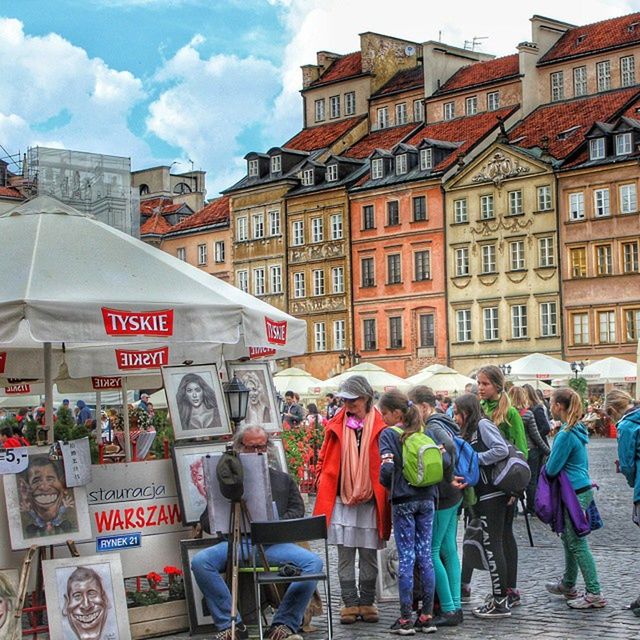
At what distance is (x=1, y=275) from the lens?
9508 millimetres

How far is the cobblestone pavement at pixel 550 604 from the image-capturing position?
30.3ft

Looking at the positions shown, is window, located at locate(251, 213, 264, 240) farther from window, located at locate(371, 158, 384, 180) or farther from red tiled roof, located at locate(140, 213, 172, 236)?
red tiled roof, located at locate(140, 213, 172, 236)

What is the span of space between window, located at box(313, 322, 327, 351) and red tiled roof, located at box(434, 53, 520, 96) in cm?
1153

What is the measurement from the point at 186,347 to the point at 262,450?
4280 mm

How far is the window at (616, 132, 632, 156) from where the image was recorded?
52125 mm

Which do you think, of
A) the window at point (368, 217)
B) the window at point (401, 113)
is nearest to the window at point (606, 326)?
the window at point (368, 217)

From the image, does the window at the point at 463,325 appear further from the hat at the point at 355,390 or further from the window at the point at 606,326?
the hat at the point at 355,390

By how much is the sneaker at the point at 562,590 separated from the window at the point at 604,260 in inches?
1696

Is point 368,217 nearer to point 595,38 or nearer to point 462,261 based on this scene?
point 462,261

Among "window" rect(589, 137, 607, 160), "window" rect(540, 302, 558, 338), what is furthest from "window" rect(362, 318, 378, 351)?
"window" rect(589, 137, 607, 160)

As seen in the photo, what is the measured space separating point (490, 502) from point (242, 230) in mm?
58305

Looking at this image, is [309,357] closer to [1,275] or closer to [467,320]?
[467,320]

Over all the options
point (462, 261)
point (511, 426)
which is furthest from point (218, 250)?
point (511, 426)

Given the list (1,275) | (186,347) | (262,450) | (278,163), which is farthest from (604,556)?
(278,163)
